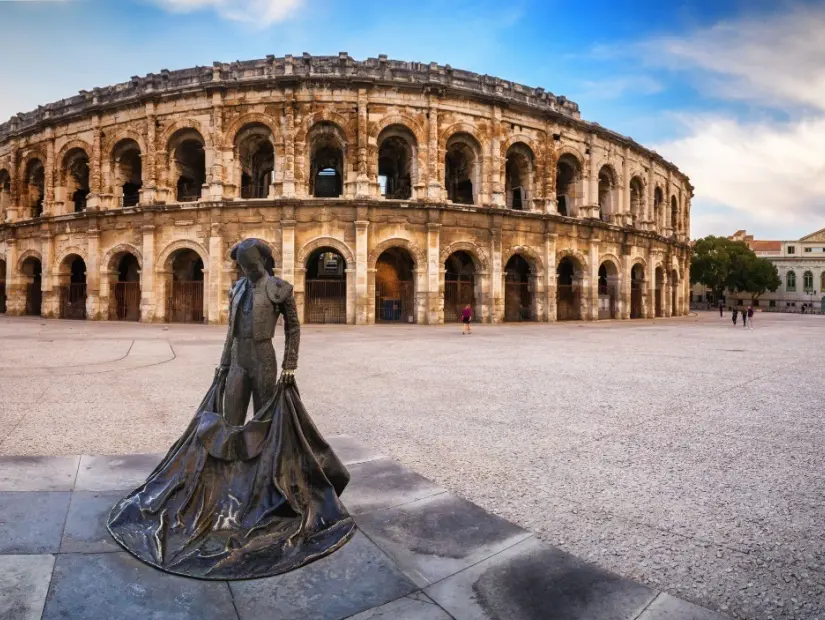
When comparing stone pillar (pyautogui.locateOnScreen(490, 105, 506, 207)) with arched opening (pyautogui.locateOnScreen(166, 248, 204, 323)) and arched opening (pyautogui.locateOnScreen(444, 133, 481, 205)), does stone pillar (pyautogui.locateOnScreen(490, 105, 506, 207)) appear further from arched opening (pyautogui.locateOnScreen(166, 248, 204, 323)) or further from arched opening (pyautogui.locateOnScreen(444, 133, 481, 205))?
arched opening (pyautogui.locateOnScreen(166, 248, 204, 323))

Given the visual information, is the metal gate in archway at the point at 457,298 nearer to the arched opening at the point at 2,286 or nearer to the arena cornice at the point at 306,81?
the arena cornice at the point at 306,81

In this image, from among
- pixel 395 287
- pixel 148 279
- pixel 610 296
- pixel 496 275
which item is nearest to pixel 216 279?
pixel 148 279

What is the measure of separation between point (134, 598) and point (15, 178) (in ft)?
104

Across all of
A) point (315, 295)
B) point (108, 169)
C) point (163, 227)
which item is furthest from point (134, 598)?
point (108, 169)

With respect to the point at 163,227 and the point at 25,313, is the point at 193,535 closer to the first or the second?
the point at 163,227

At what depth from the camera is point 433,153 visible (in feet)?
66.4

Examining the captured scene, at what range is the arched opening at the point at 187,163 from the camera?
20.9 m

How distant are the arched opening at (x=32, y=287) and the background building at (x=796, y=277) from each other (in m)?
72.0

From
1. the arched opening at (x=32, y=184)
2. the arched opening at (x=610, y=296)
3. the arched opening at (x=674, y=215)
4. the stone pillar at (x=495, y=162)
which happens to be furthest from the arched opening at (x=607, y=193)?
the arched opening at (x=32, y=184)

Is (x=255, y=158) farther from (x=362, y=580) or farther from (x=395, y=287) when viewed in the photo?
(x=362, y=580)

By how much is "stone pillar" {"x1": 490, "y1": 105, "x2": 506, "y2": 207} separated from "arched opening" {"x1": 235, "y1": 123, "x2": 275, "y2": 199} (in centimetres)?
997

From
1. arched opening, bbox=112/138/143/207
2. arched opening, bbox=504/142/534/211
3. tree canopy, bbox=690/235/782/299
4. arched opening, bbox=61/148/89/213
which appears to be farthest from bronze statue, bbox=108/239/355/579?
tree canopy, bbox=690/235/782/299

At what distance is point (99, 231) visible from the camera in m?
21.4

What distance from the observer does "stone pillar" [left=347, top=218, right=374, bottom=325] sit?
19188 mm
